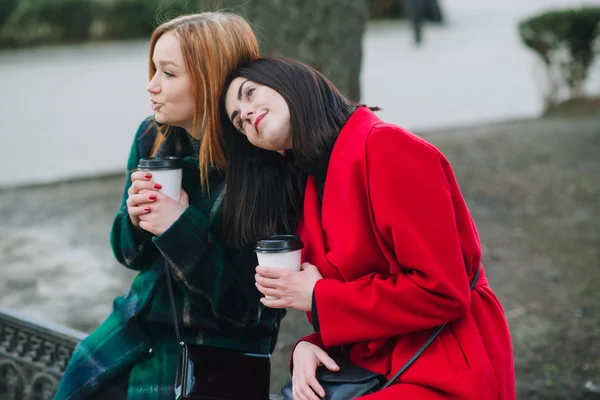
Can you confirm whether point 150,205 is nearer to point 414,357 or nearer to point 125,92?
point 414,357

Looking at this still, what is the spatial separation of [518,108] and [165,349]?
9.72 m

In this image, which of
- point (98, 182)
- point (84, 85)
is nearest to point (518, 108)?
point (98, 182)

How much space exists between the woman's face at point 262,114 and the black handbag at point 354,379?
23.7 inches

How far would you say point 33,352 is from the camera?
3.26m

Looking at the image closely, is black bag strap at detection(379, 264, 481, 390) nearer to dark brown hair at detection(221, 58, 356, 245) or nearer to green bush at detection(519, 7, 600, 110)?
dark brown hair at detection(221, 58, 356, 245)

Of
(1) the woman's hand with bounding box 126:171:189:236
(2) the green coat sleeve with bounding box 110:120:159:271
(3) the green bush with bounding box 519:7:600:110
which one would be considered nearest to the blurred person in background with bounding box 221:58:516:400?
(1) the woman's hand with bounding box 126:171:189:236

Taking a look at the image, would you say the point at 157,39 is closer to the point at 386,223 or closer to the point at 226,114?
the point at 226,114

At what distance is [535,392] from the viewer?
11.6 feet

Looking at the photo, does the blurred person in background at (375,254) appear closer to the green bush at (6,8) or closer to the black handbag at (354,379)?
the black handbag at (354,379)

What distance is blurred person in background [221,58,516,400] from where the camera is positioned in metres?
1.91

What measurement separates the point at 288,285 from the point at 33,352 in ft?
5.51

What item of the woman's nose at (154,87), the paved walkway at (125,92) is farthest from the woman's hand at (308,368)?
the paved walkway at (125,92)

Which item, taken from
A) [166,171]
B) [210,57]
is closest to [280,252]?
[166,171]

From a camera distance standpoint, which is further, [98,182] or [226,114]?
[98,182]
